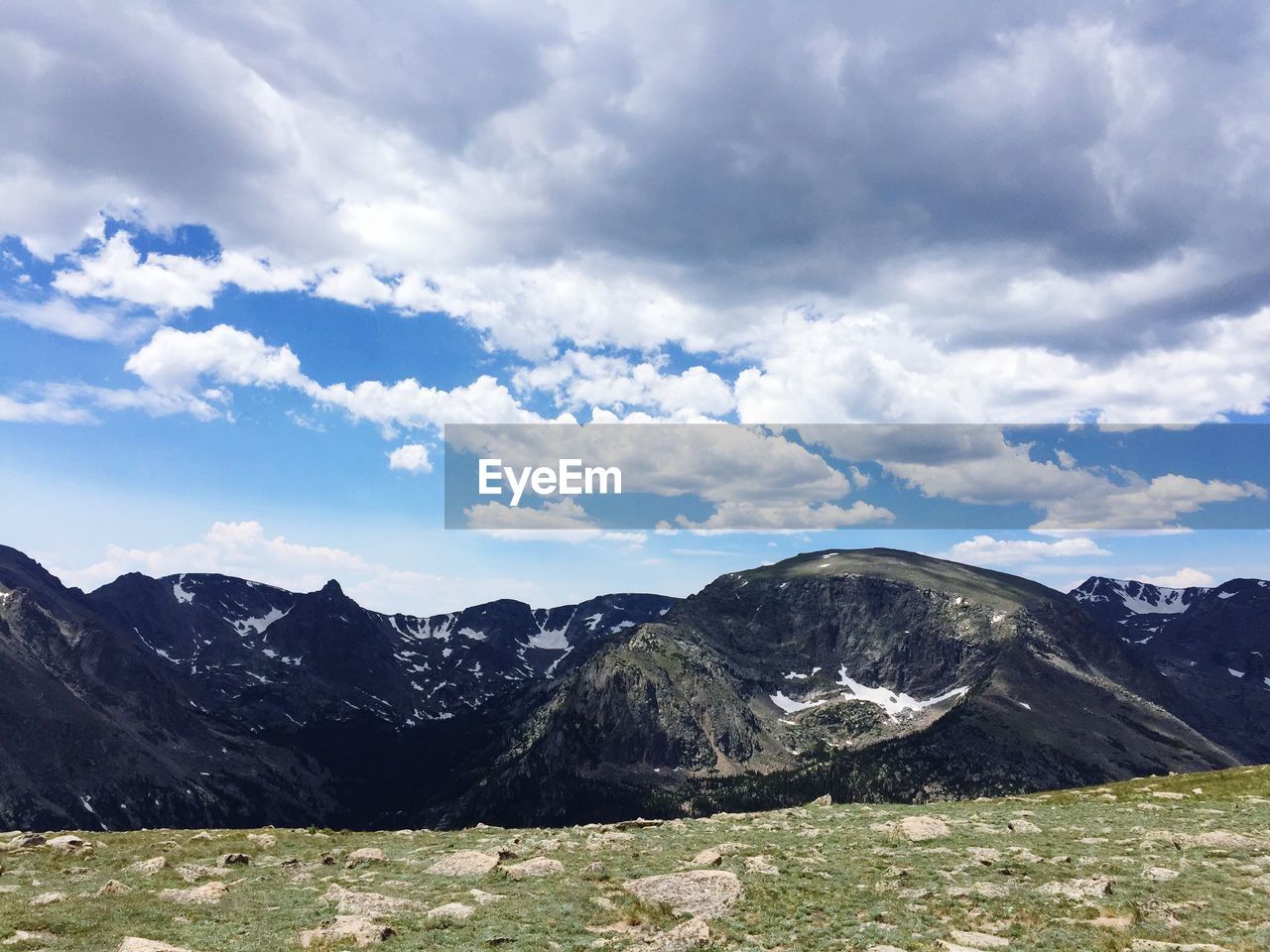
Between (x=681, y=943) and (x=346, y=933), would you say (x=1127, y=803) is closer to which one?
(x=681, y=943)

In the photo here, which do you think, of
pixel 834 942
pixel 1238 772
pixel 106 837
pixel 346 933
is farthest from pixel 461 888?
pixel 1238 772

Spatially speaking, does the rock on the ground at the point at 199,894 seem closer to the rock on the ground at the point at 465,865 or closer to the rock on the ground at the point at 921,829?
the rock on the ground at the point at 465,865

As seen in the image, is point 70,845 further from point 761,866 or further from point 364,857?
point 761,866

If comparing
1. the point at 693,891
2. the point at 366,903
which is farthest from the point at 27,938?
the point at 693,891

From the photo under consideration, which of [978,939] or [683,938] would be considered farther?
[683,938]

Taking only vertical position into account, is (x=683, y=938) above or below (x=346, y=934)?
below

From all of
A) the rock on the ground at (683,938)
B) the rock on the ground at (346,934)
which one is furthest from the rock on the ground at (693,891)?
the rock on the ground at (346,934)
